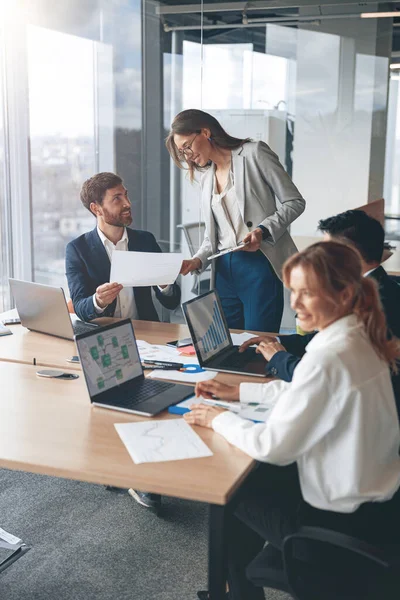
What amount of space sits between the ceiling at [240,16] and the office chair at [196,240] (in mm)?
1269

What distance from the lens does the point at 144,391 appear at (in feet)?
6.89

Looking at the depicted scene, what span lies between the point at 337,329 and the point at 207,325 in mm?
947

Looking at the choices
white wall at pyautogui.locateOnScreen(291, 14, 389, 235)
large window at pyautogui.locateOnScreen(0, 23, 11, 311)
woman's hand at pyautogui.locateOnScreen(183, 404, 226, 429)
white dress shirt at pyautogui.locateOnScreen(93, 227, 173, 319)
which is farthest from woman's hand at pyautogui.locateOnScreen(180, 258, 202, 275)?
large window at pyautogui.locateOnScreen(0, 23, 11, 311)

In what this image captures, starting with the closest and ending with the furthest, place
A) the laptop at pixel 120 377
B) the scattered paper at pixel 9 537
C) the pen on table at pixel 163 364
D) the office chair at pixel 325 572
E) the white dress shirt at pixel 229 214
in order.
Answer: the office chair at pixel 325 572, the laptop at pixel 120 377, the pen on table at pixel 163 364, the scattered paper at pixel 9 537, the white dress shirt at pixel 229 214

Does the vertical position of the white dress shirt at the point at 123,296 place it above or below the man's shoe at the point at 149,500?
above

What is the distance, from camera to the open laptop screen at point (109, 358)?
196 centimetres

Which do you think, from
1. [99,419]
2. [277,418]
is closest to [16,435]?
[99,419]

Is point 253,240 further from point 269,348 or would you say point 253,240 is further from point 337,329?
point 337,329

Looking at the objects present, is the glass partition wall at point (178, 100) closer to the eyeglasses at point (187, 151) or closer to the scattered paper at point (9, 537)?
the eyeglasses at point (187, 151)

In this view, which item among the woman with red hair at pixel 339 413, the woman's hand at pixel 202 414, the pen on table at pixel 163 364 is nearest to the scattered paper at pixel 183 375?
the pen on table at pixel 163 364

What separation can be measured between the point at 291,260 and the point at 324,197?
320cm

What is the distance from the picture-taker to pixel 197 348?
232 centimetres

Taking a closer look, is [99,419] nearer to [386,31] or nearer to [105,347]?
[105,347]

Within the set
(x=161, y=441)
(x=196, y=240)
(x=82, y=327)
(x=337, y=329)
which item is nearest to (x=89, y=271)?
(x=82, y=327)
